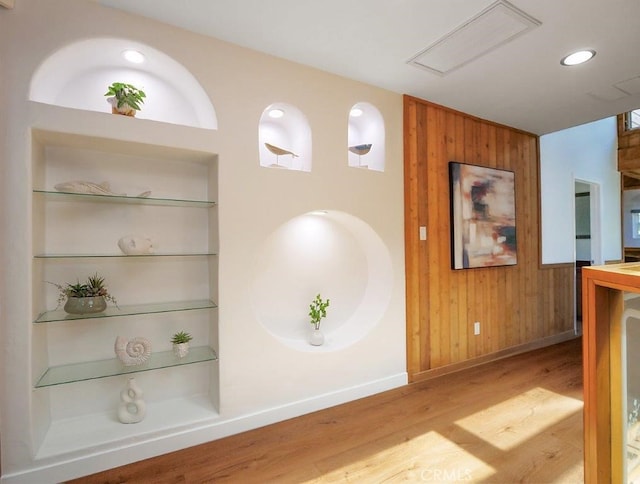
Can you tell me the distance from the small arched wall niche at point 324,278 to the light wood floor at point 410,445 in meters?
0.56

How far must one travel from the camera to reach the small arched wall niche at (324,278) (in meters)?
2.46

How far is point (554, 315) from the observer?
3.80 meters

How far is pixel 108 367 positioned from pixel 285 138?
1.98m

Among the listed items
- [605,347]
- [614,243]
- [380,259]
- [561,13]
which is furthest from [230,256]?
[614,243]

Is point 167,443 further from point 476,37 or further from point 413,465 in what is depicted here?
point 476,37

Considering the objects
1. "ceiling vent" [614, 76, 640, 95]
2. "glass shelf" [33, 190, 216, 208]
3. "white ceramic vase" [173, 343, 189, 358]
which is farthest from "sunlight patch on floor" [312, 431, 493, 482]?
"ceiling vent" [614, 76, 640, 95]

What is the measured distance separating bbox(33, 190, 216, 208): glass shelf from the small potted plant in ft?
2.75

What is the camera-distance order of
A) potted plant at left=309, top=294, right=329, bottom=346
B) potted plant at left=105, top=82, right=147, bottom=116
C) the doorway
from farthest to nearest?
the doorway < potted plant at left=309, top=294, right=329, bottom=346 < potted plant at left=105, top=82, right=147, bottom=116

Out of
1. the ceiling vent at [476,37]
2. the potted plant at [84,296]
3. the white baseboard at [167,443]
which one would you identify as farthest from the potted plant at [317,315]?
the ceiling vent at [476,37]

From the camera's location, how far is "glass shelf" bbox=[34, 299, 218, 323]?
1.68 meters

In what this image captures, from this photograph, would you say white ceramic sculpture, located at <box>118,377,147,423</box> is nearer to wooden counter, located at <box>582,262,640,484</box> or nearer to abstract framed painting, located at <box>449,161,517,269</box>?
wooden counter, located at <box>582,262,640,484</box>

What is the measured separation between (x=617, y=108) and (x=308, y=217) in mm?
3098

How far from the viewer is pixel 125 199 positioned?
6.10 feet

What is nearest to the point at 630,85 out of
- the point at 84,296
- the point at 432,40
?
the point at 432,40
